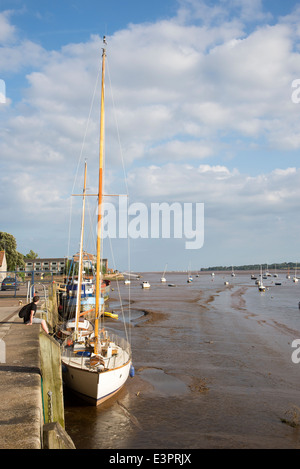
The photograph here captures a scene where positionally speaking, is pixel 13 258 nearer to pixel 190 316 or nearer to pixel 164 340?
pixel 190 316

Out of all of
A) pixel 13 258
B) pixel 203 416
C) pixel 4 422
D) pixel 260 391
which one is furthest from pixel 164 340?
pixel 13 258

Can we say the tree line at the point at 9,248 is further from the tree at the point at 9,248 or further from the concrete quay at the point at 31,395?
the concrete quay at the point at 31,395

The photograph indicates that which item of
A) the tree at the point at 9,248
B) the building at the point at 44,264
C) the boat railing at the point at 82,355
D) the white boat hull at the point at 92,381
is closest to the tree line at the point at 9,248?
the tree at the point at 9,248

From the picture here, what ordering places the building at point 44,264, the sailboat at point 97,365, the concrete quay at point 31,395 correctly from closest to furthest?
the concrete quay at point 31,395 → the sailboat at point 97,365 → the building at point 44,264

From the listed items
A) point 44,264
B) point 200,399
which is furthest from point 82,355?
point 44,264

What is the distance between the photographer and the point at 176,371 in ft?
63.3

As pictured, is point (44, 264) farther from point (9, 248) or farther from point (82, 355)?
point (82, 355)

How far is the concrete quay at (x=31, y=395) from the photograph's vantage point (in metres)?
6.06

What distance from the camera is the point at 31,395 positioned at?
326 inches

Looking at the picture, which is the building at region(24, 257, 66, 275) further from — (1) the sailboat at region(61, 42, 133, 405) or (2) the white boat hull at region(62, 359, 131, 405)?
(2) the white boat hull at region(62, 359, 131, 405)

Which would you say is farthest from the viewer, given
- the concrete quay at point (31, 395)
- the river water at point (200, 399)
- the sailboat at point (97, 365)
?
the sailboat at point (97, 365)

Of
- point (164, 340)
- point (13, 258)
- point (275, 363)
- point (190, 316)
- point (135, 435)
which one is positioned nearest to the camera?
point (135, 435)

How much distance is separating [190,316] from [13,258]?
64.5 meters

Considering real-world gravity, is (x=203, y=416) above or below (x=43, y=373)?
below
